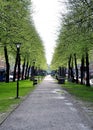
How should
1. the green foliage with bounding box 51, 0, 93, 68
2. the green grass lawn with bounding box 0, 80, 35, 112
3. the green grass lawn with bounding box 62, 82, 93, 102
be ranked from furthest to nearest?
1. the green foliage with bounding box 51, 0, 93, 68
2. the green grass lawn with bounding box 62, 82, 93, 102
3. the green grass lawn with bounding box 0, 80, 35, 112

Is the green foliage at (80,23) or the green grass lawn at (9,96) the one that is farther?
the green foliage at (80,23)

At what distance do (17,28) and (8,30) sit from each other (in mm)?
1709

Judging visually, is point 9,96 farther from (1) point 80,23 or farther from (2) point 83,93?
(2) point 83,93

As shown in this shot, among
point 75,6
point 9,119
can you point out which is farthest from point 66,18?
point 9,119

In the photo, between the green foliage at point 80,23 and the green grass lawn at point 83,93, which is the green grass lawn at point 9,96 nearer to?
the green grass lawn at point 83,93

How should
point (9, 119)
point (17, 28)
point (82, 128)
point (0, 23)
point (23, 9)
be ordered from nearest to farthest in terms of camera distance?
point (82, 128)
point (9, 119)
point (0, 23)
point (17, 28)
point (23, 9)

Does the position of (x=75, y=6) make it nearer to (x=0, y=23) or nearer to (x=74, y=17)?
(x=74, y=17)

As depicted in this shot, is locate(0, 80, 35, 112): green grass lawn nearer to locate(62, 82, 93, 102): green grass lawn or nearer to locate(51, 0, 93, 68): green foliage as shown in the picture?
locate(62, 82, 93, 102): green grass lawn

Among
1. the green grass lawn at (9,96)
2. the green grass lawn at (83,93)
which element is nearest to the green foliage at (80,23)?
the green grass lawn at (83,93)

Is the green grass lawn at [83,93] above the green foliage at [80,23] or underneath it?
underneath

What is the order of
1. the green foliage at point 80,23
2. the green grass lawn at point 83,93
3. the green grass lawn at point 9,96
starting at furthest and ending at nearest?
the green foliage at point 80,23, the green grass lawn at point 83,93, the green grass lawn at point 9,96

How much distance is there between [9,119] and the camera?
708 inches

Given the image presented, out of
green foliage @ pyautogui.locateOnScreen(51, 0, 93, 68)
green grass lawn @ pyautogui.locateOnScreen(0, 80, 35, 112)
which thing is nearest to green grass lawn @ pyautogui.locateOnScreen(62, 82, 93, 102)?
green grass lawn @ pyautogui.locateOnScreen(0, 80, 35, 112)

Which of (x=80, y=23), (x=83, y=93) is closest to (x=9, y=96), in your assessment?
(x=80, y=23)
